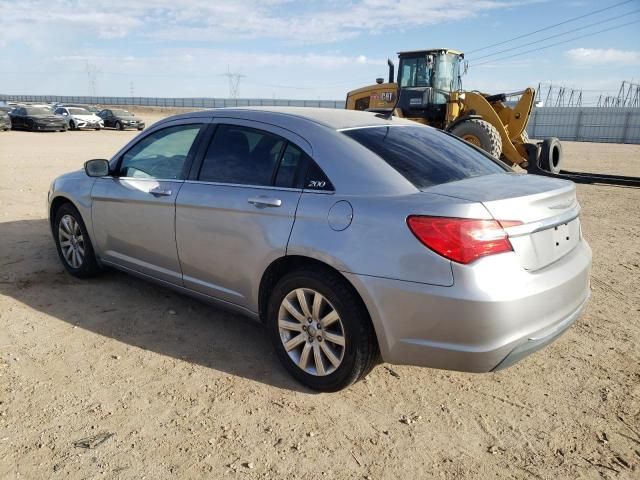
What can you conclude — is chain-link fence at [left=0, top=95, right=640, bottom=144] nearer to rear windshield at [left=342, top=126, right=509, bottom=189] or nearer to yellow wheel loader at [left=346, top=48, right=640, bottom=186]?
yellow wheel loader at [left=346, top=48, right=640, bottom=186]

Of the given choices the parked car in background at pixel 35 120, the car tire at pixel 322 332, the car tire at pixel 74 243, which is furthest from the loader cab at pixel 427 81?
the parked car in background at pixel 35 120

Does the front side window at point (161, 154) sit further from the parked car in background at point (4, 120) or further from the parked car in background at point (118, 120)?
the parked car in background at point (118, 120)

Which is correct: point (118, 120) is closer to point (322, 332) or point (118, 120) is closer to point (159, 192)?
→ point (159, 192)

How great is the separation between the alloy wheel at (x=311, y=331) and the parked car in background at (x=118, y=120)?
32.1 meters

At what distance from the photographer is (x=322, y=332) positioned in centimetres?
296

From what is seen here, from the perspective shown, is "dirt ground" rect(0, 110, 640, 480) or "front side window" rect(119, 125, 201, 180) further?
"front side window" rect(119, 125, 201, 180)

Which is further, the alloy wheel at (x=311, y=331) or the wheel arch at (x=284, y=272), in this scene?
the alloy wheel at (x=311, y=331)

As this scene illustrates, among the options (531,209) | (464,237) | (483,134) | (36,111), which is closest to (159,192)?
(464,237)

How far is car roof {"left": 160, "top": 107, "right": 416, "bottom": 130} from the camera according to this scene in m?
3.31

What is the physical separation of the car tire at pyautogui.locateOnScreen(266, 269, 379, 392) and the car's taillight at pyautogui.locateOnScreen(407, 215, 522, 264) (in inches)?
21.5

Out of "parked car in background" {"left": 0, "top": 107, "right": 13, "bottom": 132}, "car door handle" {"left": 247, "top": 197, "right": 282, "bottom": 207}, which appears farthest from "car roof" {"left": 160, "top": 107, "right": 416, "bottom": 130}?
"parked car in background" {"left": 0, "top": 107, "right": 13, "bottom": 132}

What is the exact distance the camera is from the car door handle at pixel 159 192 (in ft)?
12.3

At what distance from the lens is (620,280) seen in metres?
4.97

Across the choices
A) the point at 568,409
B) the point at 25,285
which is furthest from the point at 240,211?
the point at 25,285
